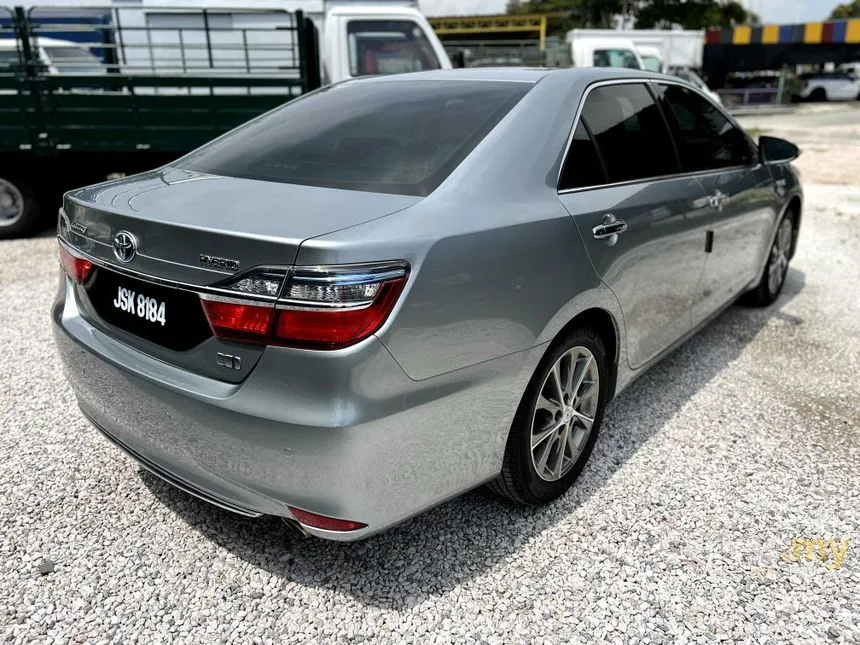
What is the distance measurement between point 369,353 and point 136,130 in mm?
5905

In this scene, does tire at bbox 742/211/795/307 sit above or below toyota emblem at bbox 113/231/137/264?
below

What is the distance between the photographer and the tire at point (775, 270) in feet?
16.1

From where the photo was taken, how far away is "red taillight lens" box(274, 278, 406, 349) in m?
1.76

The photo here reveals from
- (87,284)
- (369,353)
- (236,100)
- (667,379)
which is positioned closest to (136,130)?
→ (236,100)

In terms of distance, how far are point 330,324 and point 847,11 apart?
94.1m

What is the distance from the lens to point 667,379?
3.90m

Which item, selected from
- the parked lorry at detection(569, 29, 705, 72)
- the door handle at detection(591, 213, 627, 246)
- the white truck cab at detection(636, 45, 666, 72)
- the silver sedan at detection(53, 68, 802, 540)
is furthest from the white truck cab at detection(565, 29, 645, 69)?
the door handle at detection(591, 213, 627, 246)

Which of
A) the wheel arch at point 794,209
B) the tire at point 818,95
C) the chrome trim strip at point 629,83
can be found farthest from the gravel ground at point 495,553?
the tire at point 818,95

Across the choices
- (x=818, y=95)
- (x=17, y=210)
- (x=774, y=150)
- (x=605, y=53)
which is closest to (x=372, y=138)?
(x=774, y=150)

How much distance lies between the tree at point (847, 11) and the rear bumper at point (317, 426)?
84.9 m

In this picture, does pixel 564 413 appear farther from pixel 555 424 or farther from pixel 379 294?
pixel 379 294

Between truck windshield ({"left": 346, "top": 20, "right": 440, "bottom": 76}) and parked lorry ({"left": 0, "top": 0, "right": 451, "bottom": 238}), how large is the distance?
0.04 feet

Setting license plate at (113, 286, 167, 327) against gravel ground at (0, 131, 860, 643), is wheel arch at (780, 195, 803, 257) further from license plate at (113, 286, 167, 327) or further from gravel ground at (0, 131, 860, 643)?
license plate at (113, 286, 167, 327)

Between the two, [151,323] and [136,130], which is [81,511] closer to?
[151,323]
